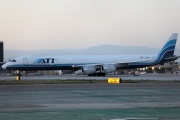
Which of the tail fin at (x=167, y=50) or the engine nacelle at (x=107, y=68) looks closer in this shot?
the engine nacelle at (x=107, y=68)

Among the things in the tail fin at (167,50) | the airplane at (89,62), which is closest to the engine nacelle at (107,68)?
the airplane at (89,62)

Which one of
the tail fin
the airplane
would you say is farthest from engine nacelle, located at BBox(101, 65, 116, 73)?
the tail fin

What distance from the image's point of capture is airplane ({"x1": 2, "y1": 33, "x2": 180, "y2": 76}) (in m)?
69.4

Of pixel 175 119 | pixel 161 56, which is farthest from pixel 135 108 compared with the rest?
pixel 161 56

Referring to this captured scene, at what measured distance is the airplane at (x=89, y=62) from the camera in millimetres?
69375

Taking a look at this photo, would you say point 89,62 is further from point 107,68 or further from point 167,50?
point 167,50

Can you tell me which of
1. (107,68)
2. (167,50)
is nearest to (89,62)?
(107,68)

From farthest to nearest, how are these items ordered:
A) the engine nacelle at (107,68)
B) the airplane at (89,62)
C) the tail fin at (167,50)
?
the tail fin at (167,50) → the engine nacelle at (107,68) → the airplane at (89,62)

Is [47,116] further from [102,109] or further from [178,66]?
[178,66]

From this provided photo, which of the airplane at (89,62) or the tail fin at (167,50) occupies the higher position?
the tail fin at (167,50)

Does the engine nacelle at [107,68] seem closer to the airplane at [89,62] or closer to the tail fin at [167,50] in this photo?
the airplane at [89,62]

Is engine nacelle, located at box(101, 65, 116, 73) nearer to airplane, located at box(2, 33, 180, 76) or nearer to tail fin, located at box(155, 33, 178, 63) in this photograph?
airplane, located at box(2, 33, 180, 76)

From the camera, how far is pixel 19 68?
69.9 metres

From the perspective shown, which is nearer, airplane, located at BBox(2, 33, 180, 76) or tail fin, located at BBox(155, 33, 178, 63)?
airplane, located at BBox(2, 33, 180, 76)
